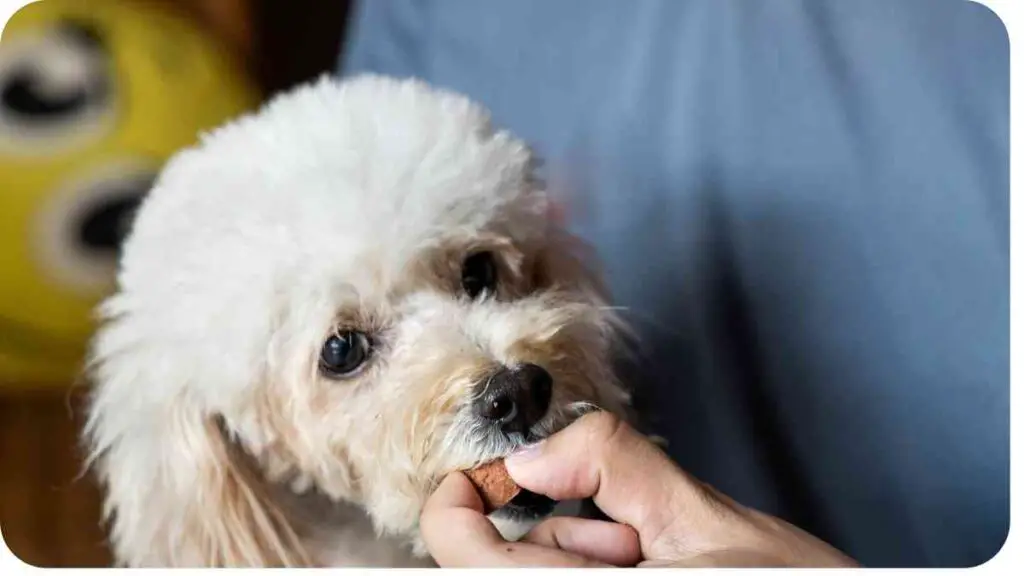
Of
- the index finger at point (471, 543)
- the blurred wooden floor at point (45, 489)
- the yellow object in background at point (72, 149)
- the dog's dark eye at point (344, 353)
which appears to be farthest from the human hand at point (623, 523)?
the yellow object in background at point (72, 149)

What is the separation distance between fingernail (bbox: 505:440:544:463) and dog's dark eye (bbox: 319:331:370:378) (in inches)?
6.8

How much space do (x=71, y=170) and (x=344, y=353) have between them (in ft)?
1.30

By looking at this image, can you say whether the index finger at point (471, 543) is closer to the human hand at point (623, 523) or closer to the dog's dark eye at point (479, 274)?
the human hand at point (623, 523)

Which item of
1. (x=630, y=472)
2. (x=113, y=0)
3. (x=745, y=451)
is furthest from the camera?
(x=113, y=0)

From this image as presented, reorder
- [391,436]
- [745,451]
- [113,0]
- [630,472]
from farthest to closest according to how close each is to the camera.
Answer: [113,0], [745,451], [391,436], [630,472]

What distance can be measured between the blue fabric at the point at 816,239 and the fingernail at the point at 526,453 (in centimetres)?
29

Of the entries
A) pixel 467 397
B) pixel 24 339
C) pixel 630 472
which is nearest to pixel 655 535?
pixel 630 472

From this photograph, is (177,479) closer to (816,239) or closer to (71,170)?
(71,170)

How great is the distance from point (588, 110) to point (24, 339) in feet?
1.96

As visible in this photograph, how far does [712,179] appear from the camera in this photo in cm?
84

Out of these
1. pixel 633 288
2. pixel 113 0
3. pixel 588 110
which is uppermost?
pixel 113 0

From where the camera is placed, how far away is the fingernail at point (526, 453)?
0.60 meters

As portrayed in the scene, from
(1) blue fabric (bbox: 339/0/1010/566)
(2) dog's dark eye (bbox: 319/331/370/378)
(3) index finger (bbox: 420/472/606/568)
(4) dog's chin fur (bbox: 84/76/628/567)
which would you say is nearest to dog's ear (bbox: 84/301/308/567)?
(4) dog's chin fur (bbox: 84/76/628/567)

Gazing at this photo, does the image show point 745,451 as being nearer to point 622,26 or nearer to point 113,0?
point 622,26
